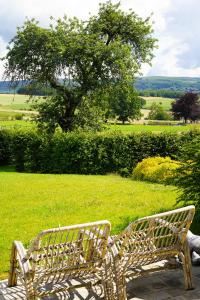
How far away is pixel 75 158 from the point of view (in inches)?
750

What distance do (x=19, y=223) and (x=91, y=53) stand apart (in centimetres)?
1645

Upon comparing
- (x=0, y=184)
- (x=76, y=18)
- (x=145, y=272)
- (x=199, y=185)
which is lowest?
(x=0, y=184)

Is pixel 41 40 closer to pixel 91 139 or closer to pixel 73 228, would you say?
pixel 91 139

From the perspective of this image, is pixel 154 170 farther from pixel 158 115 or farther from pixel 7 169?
pixel 158 115

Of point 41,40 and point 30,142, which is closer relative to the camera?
point 30,142

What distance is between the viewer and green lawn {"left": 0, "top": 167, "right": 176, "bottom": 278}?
8.65 metres

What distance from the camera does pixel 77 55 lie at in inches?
943

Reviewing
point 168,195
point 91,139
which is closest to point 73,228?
point 168,195

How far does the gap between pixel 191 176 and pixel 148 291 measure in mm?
3698

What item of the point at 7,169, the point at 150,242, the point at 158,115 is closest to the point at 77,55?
the point at 7,169

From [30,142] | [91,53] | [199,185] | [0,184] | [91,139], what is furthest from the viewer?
[91,53]

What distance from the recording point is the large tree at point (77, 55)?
77.5 ft

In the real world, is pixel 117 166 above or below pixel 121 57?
below

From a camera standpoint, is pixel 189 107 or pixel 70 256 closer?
pixel 70 256
